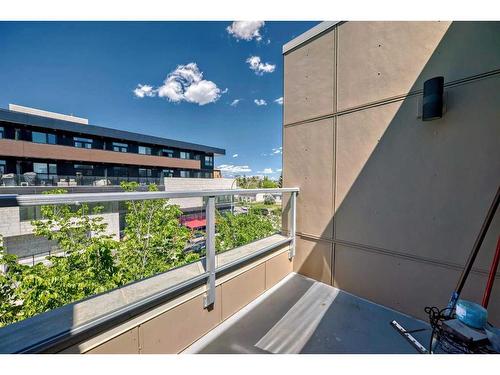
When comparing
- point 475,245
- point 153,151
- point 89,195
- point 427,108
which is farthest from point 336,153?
point 153,151

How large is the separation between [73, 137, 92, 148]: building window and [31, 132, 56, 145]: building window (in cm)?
103

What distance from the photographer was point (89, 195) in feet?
2.90

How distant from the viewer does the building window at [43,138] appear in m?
12.0

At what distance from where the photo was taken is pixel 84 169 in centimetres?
1427

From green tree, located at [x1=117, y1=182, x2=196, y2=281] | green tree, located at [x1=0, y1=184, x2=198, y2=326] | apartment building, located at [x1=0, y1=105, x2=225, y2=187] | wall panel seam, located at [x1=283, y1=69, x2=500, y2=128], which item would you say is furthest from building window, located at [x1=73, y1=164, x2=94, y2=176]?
wall panel seam, located at [x1=283, y1=69, x2=500, y2=128]

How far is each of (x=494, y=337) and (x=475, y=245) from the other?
23.7 inches

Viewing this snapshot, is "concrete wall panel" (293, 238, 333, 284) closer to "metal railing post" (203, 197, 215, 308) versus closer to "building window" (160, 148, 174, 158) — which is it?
"metal railing post" (203, 197, 215, 308)

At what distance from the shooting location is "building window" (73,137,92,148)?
1345 centimetres

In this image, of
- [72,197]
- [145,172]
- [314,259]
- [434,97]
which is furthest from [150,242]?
[145,172]

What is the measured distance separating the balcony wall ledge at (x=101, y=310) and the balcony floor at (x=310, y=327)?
15.4 inches

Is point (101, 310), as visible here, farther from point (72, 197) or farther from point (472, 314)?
point (472, 314)

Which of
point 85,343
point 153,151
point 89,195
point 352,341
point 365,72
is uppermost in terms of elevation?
point 153,151

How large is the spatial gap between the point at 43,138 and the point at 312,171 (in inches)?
668
